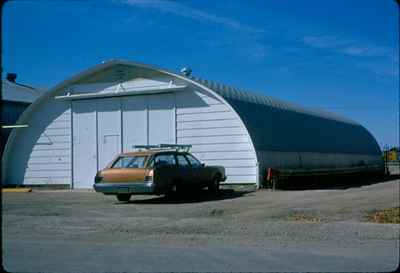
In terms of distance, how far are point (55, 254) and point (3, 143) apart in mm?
21032

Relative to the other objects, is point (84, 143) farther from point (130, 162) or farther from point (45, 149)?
point (130, 162)

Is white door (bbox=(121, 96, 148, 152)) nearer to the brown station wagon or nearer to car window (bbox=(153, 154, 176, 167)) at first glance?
the brown station wagon

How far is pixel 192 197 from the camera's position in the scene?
19281mm

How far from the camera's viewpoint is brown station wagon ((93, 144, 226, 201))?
17.0 m

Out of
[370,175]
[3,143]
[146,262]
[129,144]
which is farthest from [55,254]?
[370,175]

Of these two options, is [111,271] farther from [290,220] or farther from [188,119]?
[188,119]

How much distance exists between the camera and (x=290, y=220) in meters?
13.1

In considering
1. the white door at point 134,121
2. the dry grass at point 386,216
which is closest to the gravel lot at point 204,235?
the dry grass at point 386,216

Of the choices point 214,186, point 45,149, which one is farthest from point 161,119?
point 45,149

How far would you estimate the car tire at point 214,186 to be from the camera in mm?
20234

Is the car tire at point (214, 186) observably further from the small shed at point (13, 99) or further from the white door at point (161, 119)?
the small shed at point (13, 99)

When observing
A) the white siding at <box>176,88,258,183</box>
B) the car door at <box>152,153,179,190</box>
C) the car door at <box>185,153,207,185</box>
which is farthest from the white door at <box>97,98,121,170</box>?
the car door at <box>152,153,179,190</box>

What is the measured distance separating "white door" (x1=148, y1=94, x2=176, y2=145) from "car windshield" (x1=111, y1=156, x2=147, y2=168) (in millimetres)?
6499

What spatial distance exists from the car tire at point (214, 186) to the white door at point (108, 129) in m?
6.55
